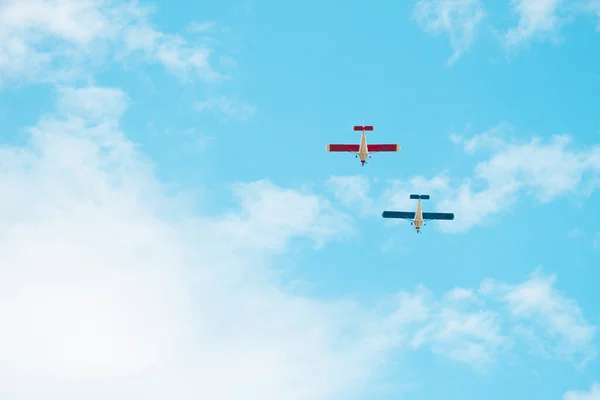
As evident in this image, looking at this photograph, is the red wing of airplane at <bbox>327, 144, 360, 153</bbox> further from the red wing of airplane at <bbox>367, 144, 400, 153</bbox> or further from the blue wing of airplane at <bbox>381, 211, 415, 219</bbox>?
the blue wing of airplane at <bbox>381, 211, 415, 219</bbox>

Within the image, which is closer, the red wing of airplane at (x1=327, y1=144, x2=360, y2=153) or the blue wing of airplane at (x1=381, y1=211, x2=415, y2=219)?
the blue wing of airplane at (x1=381, y1=211, x2=415, y2=219)

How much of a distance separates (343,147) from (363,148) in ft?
20.1

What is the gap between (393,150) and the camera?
151875 millimetres

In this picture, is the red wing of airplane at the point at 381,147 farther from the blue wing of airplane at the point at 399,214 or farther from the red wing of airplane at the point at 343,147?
the blue wing of airplane at the point at 399,214

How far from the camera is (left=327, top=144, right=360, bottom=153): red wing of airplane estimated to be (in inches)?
5945

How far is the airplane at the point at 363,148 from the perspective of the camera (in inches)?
5758

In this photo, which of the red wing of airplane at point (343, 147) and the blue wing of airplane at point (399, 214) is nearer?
the blue wing of airplane at point (399, 214)

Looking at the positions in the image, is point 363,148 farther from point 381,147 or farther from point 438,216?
point 438,216

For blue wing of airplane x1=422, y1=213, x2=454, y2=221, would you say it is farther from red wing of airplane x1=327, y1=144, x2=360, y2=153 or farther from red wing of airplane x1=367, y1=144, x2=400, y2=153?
red wing of airplane x1=327, y1=144, x2=360, y2=153

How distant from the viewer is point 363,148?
→ 146 m

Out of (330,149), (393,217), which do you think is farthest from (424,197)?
(330,149)

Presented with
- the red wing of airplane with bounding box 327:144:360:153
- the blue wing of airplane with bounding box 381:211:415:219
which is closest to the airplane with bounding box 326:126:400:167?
the red wing of airplane with bounding box 327:144:360:153

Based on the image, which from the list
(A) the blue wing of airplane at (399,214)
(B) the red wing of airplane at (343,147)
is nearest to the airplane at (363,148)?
(B) the red wing of airplane at (343,147)

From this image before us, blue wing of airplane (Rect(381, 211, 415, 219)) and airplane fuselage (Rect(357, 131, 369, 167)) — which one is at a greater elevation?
airplane fuselage (Rect(357, 131, 369, 167))
